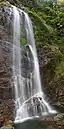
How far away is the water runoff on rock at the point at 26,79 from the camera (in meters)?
11.0

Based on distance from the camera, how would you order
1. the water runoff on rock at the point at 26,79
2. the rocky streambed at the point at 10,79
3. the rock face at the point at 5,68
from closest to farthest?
1. the rocky streambed at the point at 10,79
2. the rock face at the point at 5,68
3. the water runoff on rock at the point at 26,79

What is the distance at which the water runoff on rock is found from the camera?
10984 mm

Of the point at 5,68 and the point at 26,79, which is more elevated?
the point at 5,68

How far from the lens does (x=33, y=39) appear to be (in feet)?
47.3

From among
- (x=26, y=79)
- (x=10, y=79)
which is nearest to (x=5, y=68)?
(x=10, y=79)

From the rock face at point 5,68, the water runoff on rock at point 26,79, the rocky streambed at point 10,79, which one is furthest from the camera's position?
the water runoff on rock at point 26,79

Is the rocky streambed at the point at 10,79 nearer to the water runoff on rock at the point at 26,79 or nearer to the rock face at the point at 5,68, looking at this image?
the rock face at the point at 5,68

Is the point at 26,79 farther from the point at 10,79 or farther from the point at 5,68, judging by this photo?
the point at 5,68

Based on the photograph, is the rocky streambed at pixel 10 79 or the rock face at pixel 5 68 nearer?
the rocky streambed at pixel 10 79

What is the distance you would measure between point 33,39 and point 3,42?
10.2ft

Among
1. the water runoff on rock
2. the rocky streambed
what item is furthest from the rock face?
the water runoff on rock

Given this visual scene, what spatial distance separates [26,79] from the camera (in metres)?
12.1

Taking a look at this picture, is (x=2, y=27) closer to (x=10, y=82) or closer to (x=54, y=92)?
(x=10, y=82)

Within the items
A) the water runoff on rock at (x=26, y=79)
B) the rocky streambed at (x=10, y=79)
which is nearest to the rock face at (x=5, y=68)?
the rocky streambed at (x=10, y=79)
